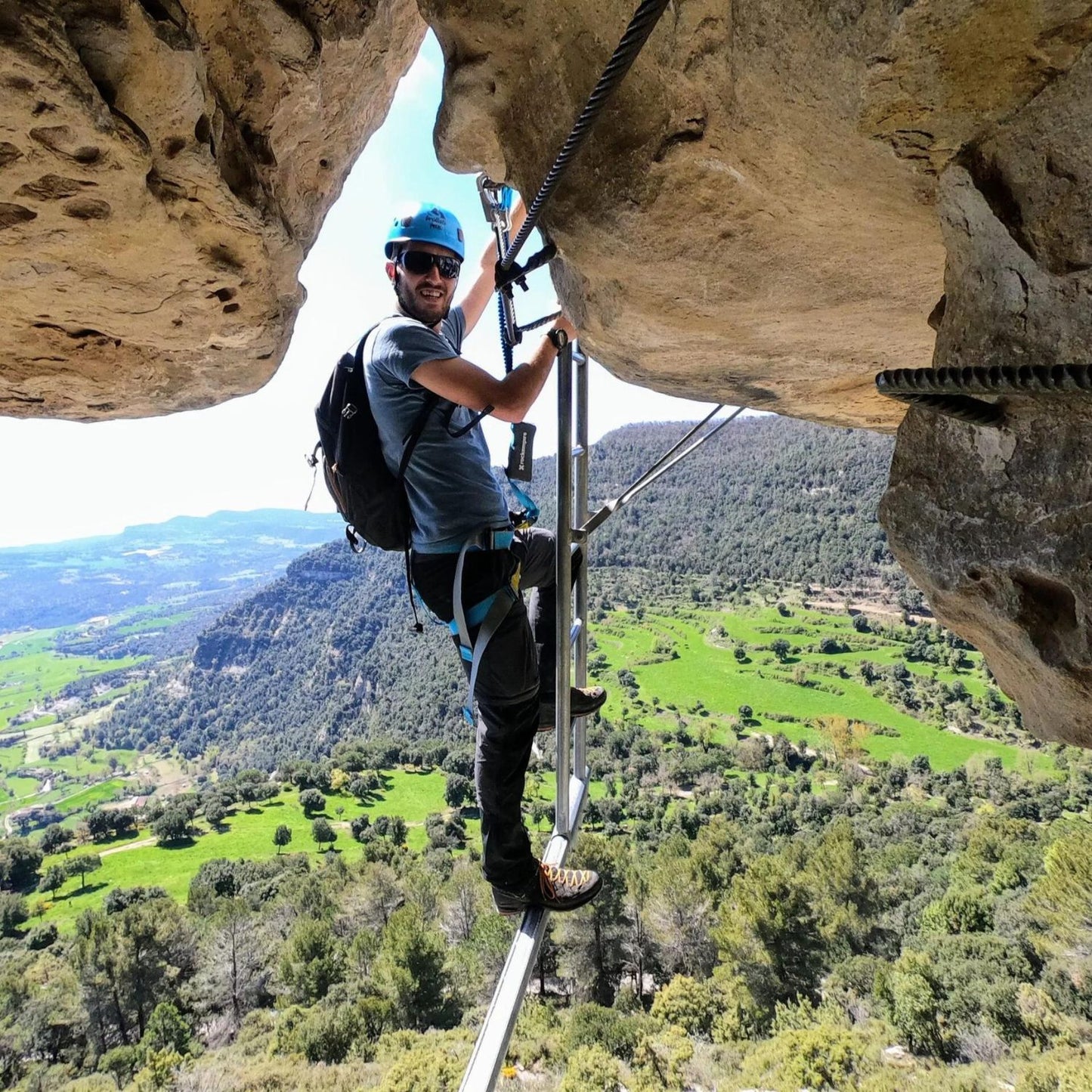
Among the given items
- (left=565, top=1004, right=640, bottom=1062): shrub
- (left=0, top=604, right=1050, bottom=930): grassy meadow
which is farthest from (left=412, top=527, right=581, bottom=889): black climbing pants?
(left=0, top=604, right=1050, bottom=930): grassy meadow

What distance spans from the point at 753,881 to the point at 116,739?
10975cm

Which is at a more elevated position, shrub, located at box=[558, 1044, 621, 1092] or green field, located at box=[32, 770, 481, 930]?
shrub, located at box=[558, 1044, 621, 1092]

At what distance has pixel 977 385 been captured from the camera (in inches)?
48.2

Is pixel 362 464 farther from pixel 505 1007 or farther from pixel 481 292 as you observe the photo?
pixel 505 1007

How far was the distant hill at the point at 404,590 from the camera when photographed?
8869 centimetres

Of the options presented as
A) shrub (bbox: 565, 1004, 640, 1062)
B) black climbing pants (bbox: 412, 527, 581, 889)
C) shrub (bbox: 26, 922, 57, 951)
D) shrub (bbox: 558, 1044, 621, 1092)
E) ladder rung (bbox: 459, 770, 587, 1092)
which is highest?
Answer: black climbing pants (bbox: 412, 527, 581, 889)

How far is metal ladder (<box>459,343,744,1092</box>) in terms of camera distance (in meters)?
2.64

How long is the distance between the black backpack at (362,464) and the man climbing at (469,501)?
0.15 ft

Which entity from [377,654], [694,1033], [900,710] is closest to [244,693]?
[377,654]

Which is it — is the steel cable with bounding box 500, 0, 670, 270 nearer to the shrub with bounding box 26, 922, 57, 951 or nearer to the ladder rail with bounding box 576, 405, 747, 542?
the ladder rail with bounding box 576, 405, 747, 542

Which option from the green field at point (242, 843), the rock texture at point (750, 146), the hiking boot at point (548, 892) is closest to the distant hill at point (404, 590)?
the green field at point (242, 843)

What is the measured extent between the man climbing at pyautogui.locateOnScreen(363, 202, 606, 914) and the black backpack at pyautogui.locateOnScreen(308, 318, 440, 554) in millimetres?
47

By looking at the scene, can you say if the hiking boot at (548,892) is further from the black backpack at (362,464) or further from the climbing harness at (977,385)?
the climbing harness at (977,385)

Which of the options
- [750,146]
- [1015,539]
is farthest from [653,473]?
[1015,539]
